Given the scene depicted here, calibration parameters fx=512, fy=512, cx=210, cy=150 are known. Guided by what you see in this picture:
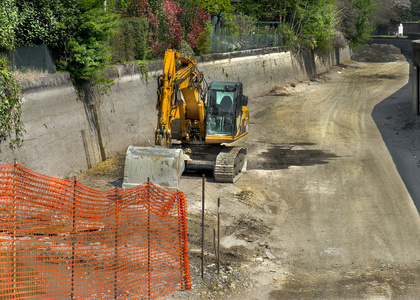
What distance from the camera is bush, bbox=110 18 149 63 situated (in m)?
20.1

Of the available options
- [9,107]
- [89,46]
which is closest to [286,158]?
[89,46]

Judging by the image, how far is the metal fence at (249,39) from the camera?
3094 cm

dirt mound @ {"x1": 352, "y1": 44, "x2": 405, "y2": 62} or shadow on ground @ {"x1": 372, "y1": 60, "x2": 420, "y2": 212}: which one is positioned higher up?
dirt mound @ {"x1": 352, "y1": 44, "x2": 405, "y2": 62}

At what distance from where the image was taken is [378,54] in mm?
60000

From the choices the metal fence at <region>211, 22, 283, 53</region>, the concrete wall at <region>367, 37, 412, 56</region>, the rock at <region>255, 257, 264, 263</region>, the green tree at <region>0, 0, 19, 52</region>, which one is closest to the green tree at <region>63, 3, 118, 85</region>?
the green tree at <region>0, 0, 19, 52</region>

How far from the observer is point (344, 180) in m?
17.2

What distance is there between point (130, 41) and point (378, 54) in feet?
151

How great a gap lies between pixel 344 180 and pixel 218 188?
4.36 metres

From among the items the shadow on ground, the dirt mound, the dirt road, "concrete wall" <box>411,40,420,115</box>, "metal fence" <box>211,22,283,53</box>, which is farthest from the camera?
the dirt mound

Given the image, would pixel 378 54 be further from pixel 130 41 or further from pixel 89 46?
pixel 89 46

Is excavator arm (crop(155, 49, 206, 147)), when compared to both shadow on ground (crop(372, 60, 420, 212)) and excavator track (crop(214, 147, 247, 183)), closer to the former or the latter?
excavator track (crop(214, 147, 247, 183))

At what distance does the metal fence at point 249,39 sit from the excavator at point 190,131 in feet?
42.0

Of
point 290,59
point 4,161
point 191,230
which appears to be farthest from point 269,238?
point 290,59

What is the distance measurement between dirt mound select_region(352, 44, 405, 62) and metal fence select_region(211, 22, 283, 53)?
21947 millimetres
